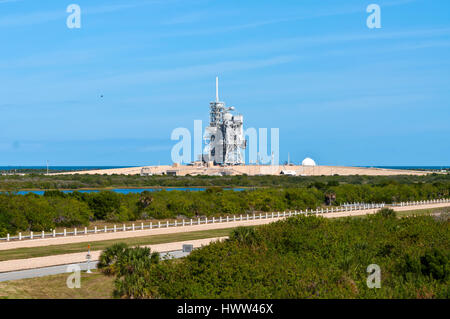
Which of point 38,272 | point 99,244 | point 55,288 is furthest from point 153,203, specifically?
point 55,288

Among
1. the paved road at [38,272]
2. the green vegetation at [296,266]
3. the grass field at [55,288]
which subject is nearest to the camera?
the green vegetation at [296,266]

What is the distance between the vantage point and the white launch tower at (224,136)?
153375 millimetres

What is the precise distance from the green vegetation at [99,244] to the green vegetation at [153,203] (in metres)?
7.88

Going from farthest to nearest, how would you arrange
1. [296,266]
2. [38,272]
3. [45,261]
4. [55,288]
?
[45,261], [38,272], [55,288], [296,266]

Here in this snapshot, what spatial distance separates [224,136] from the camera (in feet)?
508

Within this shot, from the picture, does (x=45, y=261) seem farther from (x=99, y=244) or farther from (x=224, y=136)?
(x=224, y=136)

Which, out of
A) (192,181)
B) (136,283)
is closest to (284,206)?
(136,283)

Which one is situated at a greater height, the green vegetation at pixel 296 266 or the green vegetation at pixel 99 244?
the green vegetation at pixel 296 266

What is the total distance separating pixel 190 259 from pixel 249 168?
463 ft

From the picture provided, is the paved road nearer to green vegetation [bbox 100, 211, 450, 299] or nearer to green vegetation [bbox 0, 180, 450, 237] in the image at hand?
green vegetation [bbox 100, 211, 450, 299]

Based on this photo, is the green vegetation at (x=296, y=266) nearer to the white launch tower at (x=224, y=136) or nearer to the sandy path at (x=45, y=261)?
the sandy path at (x=45, y=261)

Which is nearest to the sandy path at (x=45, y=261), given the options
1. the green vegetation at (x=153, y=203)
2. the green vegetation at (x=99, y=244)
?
the green vegetation at (x=99, y=244)

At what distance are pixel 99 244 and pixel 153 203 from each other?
20.4 meters
